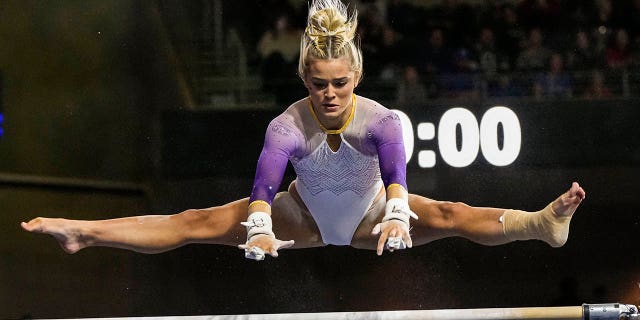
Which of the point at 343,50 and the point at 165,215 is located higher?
the point at 343,50

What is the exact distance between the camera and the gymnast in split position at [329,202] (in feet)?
12.7

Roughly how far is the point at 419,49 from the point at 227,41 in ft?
3.44

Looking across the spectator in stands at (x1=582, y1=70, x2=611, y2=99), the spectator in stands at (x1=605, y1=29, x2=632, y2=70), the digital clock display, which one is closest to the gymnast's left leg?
the digital clock display

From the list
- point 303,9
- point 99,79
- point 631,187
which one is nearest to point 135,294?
point 99,79

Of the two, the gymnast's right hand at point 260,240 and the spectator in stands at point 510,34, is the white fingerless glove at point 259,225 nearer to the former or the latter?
the gymnast's right hand at point 260,240

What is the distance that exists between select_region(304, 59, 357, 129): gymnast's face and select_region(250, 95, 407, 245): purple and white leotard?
0.18 feet

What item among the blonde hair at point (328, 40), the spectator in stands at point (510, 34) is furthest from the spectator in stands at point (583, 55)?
the blonde hair at point (328, 40)

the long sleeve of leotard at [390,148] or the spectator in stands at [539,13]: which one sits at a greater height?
the spectator in stands at [539,13]

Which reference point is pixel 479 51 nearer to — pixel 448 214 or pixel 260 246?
pixel 448 214

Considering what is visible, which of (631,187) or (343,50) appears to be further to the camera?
(631,187)

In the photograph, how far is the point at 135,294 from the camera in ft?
16.5

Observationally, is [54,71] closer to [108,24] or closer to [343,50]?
[108,24]

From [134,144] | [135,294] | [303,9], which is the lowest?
→ [135,294]

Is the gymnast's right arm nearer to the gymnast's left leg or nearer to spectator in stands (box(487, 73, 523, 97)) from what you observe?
the gymnast's left leg
